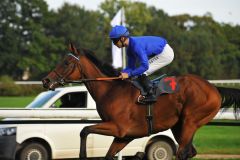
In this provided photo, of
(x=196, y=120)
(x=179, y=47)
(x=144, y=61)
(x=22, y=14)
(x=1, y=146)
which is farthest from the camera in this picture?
(x=179, y=47)

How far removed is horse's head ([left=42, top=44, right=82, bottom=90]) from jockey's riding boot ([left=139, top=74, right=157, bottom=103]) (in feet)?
2.76

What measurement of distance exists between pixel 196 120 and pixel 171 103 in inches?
17.9

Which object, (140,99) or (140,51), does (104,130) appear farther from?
(140,51)

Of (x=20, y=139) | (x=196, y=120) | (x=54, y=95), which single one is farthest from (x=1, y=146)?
(x=196, y=120)

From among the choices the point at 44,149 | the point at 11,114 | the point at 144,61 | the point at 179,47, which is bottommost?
the point at 44,149

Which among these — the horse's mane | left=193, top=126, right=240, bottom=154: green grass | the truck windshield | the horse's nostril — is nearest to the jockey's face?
the horse's mane

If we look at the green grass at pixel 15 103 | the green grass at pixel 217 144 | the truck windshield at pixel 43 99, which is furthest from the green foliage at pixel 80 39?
the truck windshield at pixel 43 99

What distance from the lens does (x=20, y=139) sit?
962 centimetres

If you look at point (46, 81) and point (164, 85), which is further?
point (164, 85)

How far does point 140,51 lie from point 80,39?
68742 mm

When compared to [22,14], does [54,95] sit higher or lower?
lower

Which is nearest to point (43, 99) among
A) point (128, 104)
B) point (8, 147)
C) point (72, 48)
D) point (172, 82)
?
point (8, 147)

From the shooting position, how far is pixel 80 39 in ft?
248

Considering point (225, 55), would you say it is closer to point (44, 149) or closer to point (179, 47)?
point (179, 47)
